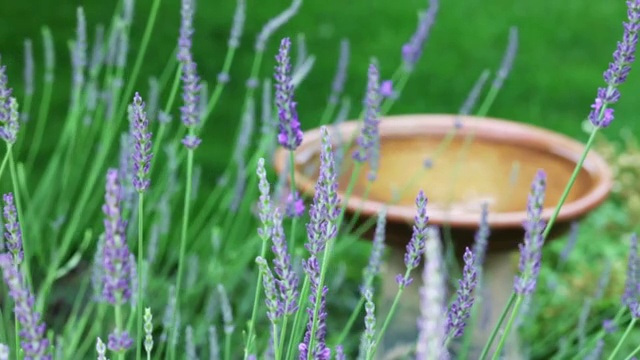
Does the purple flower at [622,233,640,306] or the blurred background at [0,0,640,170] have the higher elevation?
the blurred background at [0,0,640,170]

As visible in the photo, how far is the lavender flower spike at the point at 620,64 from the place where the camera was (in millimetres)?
1277

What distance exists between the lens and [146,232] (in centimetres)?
387

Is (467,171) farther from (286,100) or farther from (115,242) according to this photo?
(115,242)

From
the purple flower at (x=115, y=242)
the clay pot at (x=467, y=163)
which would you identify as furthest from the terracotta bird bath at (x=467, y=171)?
the purple flower at (x=115, y=242)

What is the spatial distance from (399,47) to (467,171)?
10.7ft

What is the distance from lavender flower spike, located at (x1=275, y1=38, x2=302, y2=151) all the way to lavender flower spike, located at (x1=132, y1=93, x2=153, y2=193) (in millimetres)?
251

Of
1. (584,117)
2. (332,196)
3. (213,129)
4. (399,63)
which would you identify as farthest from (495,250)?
(399,63)

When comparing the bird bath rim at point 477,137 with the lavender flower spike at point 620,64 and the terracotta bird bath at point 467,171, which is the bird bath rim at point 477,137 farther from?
the lavender flower spike at point 620,64

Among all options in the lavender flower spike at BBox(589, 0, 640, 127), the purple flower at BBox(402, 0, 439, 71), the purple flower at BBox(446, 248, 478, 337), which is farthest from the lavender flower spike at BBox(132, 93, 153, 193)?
the purple flower at BBox(402, 0, 439, 71)

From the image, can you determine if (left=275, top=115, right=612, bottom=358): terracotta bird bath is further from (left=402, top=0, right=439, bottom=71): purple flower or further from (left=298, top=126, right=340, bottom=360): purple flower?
(left=298, top=126, right=340, bottom=360): purple flower

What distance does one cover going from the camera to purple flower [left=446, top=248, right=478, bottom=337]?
1.20 m

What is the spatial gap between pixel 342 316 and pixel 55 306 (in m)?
1.05

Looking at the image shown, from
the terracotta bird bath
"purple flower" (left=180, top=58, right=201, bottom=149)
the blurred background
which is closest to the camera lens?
"purple flower" (left=180, top=58, right=201, bottom=149)

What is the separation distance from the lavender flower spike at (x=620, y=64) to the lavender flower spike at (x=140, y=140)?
2.06 feet
